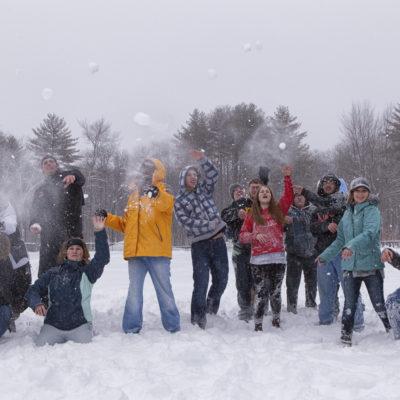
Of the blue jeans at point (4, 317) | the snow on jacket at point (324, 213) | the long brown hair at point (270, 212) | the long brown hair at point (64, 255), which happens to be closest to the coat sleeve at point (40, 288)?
the long brown hair at point (64, 255)

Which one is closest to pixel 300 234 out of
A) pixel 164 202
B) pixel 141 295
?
pixel 164 202

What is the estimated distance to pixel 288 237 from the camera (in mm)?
7488

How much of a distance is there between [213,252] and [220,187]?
37.4 m

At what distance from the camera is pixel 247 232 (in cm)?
626

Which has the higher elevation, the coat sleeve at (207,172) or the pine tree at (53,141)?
the pine tree at (53,141)

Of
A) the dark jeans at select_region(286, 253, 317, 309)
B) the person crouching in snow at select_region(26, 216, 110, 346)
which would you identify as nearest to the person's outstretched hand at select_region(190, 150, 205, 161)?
the person crouching in snow at select_region(26, 216, 110, 346)

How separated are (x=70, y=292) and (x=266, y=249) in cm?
226

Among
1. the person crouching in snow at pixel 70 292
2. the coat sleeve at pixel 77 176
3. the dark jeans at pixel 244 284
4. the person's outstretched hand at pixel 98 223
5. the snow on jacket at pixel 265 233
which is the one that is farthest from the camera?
the dark jeans at pixel 244 284

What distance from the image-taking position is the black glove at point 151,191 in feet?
19.5

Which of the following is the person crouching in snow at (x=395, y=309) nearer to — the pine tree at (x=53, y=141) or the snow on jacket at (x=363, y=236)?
the snow on jacket at (x=363, y=236)

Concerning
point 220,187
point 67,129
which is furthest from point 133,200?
point 67,129

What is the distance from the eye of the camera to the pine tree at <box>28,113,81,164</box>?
43.6 metres

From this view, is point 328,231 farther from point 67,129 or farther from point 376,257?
point 67,129

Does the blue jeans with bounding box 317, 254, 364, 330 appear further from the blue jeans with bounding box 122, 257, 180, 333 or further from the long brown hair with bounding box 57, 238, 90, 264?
the long brown hair with bounding box 57, 238, 90, 264
